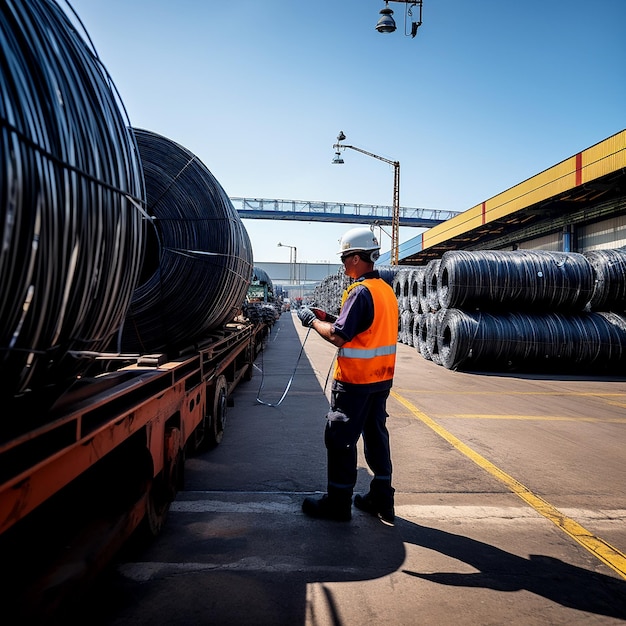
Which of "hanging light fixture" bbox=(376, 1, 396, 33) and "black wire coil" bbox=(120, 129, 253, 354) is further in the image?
"hanging light fixture" bbox=(376, 1, 396, 33)

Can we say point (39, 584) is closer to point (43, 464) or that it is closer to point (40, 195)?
point (43, 464)

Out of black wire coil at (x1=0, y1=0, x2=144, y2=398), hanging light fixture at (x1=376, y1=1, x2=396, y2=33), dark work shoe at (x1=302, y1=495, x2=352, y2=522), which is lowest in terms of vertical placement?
dark work shoe at (x1=302, y1=495, x2=352, y2=522)

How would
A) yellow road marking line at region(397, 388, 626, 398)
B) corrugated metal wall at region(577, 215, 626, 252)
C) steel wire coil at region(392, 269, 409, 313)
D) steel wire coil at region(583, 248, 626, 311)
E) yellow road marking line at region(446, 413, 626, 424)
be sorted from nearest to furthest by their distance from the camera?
1. yellow road marking line at region(446, 413, 626, 424)
2. yellow road marking line at region(397, 388, 626, 398)
3. steel wire coil at region(583, 248, 626, 311)
4. corrugated metal wall at region(577, 215, 626, 252)
5. steel wire coil at region(392, 269, 409, 313)

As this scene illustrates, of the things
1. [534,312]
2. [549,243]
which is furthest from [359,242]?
[549,243]

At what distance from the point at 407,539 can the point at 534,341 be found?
8183 mm

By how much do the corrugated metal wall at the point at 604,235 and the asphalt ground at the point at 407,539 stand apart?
1149 cm

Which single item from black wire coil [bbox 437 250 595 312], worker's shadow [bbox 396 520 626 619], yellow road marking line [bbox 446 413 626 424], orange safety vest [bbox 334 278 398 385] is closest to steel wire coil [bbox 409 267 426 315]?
black wire coil [bbox 437 250 595 312]

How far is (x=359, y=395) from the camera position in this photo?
3156mm

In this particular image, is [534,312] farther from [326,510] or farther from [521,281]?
[326,510]

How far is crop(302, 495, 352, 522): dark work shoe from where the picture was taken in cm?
325

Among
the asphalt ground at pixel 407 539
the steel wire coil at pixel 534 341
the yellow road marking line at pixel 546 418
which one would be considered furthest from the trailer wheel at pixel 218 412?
the steel wire coil at pixel 534 341

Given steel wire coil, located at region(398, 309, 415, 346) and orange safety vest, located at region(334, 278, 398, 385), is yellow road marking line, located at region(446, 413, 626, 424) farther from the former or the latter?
steel wire coil, located at region(398, 309, 415, 346)

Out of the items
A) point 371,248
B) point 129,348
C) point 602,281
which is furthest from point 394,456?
point 602,281

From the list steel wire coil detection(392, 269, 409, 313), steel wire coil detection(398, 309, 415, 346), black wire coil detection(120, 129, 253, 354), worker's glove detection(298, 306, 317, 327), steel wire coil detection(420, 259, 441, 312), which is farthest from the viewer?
steel wire coil detection(392, 269, 409, 313)
